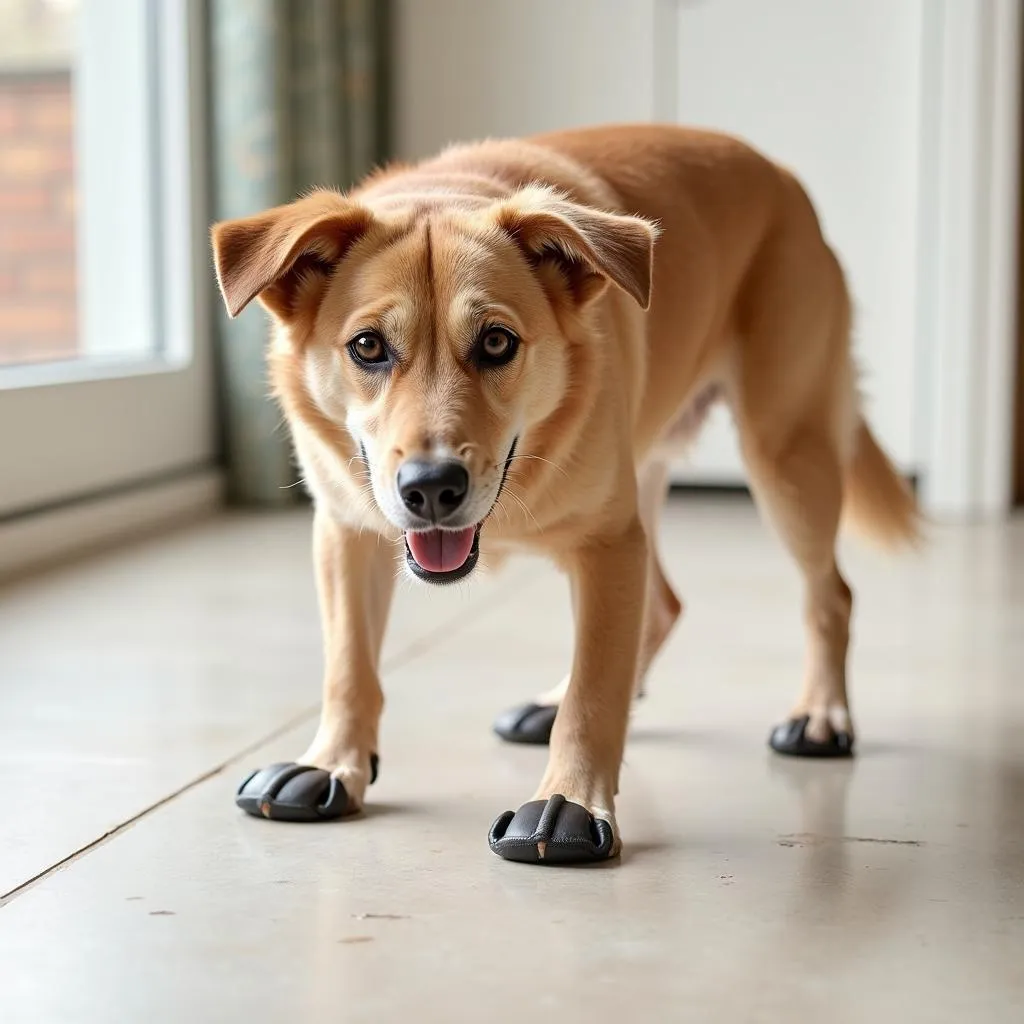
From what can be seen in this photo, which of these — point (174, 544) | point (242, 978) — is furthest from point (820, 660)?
point (174, 544)

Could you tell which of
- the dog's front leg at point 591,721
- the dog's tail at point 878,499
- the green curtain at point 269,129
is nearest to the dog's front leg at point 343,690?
the dog's front leg at point 591,721

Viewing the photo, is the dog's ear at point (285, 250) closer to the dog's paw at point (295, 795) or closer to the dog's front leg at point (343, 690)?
the dog's front leg at point (343, 690)

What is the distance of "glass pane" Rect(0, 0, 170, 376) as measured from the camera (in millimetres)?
4293

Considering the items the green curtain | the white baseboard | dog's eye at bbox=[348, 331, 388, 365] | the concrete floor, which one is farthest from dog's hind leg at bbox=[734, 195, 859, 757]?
the green curtain

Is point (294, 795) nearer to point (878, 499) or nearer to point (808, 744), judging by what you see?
point (808, 744)

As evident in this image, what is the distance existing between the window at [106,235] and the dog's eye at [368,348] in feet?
7.84

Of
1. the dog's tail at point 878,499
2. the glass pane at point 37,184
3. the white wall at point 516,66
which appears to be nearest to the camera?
the dog's tail at point 878,499

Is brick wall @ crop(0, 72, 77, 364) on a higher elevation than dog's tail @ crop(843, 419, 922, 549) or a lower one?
higher

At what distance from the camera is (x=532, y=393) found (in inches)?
74.8

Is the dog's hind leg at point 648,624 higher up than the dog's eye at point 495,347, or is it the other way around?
the dog's eye at point 495,347

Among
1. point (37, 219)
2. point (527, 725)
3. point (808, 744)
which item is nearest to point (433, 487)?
point (527, 725)

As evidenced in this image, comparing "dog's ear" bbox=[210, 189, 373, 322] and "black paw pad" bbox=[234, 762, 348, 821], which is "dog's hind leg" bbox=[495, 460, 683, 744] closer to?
"black paw pad" bbox=[234, 762, 348, 821]

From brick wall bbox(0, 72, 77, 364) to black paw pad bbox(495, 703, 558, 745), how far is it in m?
2.31

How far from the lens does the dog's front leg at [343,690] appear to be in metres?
2.03
